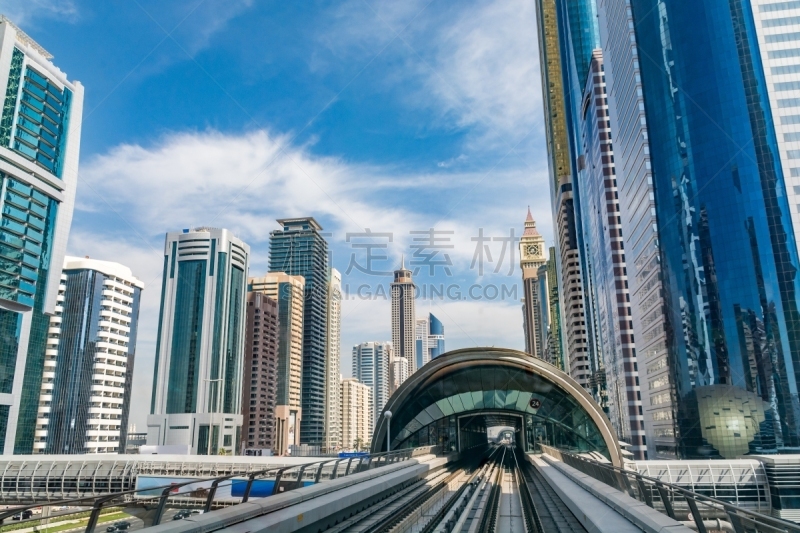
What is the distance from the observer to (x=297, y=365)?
165625 mm

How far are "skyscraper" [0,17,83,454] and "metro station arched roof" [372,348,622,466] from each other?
56.2 m

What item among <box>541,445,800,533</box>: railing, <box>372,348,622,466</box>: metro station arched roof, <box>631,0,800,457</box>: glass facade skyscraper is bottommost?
<box>541,445,800,533</box>: railing

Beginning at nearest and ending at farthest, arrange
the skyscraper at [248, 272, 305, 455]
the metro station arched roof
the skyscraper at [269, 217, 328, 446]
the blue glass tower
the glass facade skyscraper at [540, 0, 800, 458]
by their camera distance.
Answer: the metro station arched roof
the blue glass tower
the glass facade skyscraper at [540, 0, 800, 458]
the skyscraper at [248, 272, 305, 455]
the skyscraper at [269, 217, 328, 446]

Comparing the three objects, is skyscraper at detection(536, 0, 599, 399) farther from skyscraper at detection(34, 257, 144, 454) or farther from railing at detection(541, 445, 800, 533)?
railing at detection(541, 445, 800, 533)

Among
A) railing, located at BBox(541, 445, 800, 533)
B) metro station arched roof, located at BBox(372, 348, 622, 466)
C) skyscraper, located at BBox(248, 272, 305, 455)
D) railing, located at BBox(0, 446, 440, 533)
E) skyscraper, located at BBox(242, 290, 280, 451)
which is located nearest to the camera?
railing, located at BBox(541, 445, 800, 533)

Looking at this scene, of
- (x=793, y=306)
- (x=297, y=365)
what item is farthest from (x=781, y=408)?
(x=297, y=365)

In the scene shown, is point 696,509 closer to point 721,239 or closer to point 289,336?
point 721,239

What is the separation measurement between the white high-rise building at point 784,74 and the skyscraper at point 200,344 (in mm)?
106919

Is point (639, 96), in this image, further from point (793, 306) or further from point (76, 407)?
point (76, 407)

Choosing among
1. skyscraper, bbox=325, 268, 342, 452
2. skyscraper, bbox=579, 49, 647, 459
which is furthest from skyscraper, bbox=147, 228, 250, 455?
skyscraper, bbox=579, 49, 647, 459

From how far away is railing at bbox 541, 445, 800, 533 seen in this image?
515 centimetres

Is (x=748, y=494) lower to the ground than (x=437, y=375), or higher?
lower

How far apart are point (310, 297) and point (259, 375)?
1817 inches

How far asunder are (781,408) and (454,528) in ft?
211
